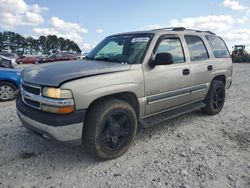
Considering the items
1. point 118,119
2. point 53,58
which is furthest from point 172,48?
point 53,58

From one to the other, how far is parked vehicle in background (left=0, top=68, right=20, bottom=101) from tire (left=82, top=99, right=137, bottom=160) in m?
5.09

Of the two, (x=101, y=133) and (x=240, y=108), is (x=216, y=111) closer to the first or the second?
(x=240, y=108)

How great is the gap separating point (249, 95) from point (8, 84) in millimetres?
7438

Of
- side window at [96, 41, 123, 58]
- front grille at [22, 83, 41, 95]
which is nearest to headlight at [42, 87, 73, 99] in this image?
front grille at [22, 83, 41, 95]

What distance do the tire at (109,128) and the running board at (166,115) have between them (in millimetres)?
301

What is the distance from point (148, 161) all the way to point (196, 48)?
8.86ft

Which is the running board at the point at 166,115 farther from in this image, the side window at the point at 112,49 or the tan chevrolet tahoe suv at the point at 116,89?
the side window at the point at 112,49

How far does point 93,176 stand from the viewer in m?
3.32

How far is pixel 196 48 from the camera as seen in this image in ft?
17.3

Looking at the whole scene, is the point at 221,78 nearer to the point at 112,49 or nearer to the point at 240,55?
the point at 112,49

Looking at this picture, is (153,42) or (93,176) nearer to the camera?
(93,176)

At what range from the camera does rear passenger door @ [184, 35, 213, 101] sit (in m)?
5.04

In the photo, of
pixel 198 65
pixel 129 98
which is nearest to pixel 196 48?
pixel 198 65

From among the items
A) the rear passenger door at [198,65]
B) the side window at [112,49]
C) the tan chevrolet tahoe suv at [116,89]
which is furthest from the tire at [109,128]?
the rear passenger door at [198,65]
